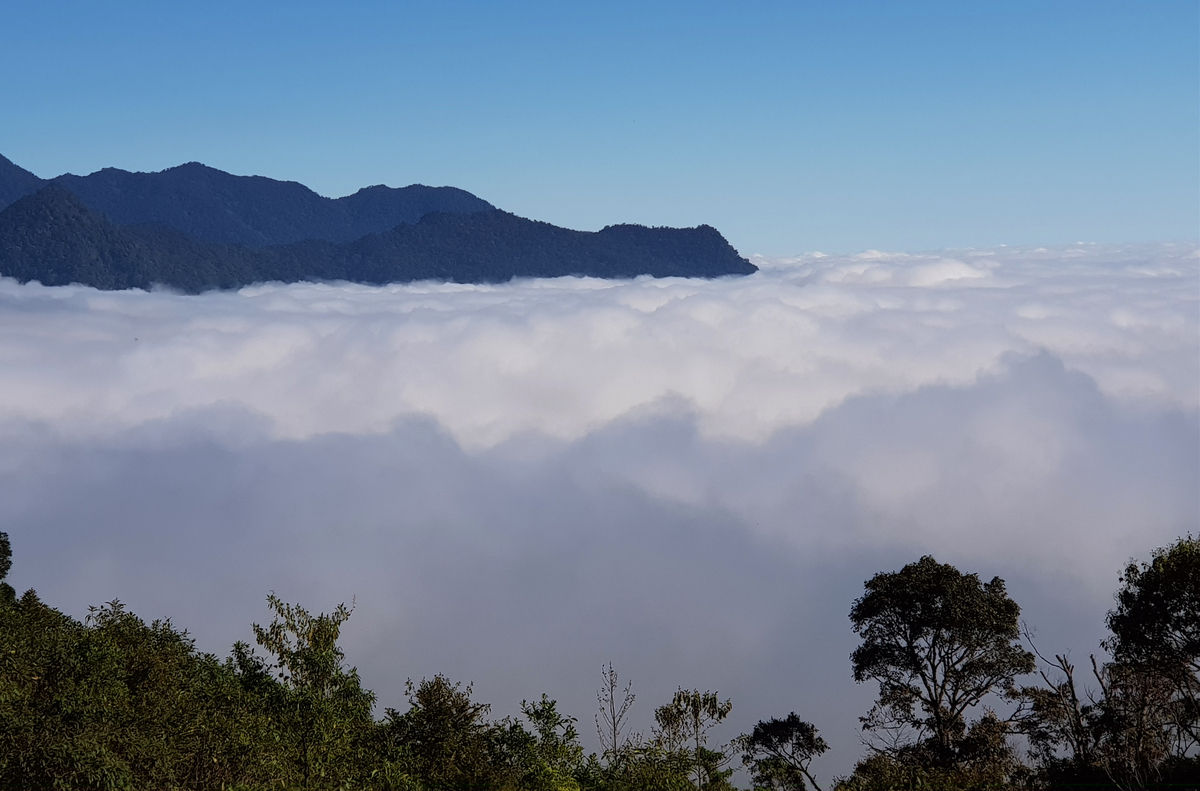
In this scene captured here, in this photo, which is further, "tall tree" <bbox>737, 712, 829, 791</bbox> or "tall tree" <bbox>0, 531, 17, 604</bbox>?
"tall tree" <bbox>0, 531, 17, 604</bbox>

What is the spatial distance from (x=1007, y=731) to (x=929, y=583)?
7.59 m

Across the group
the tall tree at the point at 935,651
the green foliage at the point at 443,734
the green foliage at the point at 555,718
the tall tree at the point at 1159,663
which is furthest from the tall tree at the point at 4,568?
the tall tree at the point at 1159,663

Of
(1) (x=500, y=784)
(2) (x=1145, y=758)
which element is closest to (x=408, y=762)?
(1) (x=500, y=784)

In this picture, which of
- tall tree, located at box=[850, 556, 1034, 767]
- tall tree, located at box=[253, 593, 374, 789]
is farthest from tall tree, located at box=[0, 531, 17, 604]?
tall tree, located at box=[850, 556, 1034, 767]

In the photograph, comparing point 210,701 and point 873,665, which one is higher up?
point 210,701

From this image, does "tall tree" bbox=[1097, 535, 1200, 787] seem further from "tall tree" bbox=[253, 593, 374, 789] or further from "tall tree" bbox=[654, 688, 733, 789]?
"tall tree" bbox=[253, 593, 374, 789]

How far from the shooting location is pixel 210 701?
41.6 meters

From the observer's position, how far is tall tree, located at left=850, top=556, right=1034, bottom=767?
4588cm

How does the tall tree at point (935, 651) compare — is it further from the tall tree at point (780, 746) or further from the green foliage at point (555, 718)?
the tall tree at point (780, 746)

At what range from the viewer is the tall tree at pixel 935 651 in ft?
151

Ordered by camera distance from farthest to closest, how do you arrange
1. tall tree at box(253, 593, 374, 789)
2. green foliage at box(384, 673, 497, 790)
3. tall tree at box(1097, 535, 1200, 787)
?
1. green foliage at box(384, 673, 497, 790)
2. tall tree at box(1097, 535, 1200, 787)
3. tall tree at box(253, 593, 374, 789)

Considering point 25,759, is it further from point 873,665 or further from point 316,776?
point 873,665

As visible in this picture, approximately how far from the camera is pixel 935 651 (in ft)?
156

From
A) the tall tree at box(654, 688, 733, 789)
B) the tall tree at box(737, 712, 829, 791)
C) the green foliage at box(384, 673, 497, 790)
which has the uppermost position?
the tall tree at box(654, 688, 733, 789)
